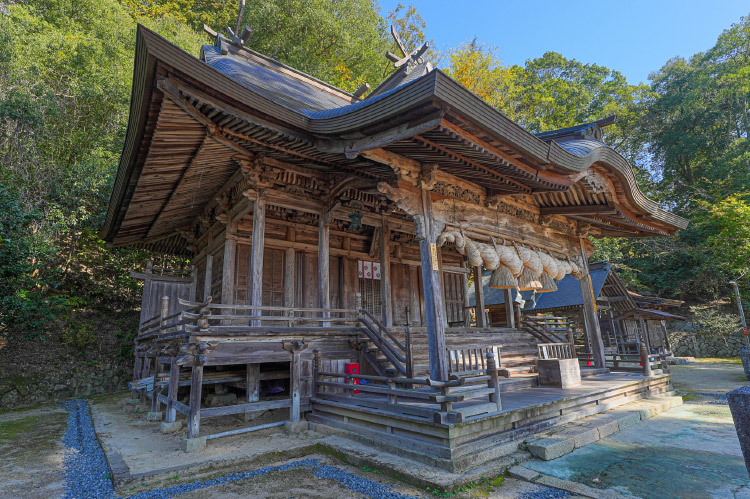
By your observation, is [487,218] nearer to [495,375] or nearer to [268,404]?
[495,375]

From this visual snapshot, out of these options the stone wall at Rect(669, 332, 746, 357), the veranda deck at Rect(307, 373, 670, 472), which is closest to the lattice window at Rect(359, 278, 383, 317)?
the veranda deck at Rect(307, 373, 670, 472)

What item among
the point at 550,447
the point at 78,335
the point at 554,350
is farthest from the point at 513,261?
the point at 78,335

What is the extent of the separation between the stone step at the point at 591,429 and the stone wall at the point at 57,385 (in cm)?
1582

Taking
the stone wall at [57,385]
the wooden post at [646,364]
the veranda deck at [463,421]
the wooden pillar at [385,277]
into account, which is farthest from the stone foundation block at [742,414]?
the stone wall at [57,385]

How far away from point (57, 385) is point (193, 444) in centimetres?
1145

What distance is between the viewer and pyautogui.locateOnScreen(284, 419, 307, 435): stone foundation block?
22.5ft

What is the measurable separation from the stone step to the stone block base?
913 millimetres

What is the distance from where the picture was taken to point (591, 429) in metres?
6.04

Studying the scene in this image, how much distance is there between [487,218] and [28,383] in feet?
52.6

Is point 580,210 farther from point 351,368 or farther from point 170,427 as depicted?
point 170,427

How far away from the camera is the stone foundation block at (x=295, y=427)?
6868mm

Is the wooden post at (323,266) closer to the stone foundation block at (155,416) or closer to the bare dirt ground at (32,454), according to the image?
the stone foundation block at (155,416)

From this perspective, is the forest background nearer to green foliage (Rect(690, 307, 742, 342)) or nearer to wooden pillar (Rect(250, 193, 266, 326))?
green foliage (Rect(690, 307, 742, 342))

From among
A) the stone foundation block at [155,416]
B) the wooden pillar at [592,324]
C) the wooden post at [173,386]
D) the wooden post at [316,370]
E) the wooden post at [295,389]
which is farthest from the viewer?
the wooden pillar at [592,324]
